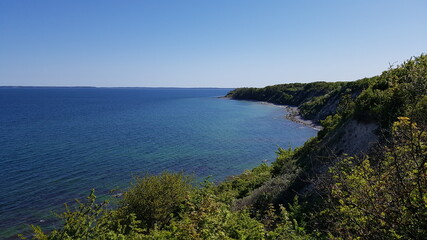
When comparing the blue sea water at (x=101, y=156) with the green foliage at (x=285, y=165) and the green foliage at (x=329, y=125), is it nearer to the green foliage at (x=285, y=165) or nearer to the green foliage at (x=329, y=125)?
the green foliage at (x=285, y=165)

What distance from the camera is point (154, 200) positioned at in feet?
59.8

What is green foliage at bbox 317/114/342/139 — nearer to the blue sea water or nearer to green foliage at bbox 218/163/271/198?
green foliage at bbox 218/163/271/198

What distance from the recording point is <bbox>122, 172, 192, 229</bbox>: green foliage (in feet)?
59.2

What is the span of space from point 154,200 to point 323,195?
1040 centimetres

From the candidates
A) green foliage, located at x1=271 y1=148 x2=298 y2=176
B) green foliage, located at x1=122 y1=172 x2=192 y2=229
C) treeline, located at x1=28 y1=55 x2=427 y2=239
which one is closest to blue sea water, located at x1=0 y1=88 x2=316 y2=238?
treeline, located at x1=28 y1=55 x2=427 y2=239

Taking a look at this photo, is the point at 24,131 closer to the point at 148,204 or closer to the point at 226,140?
the point at 226,140

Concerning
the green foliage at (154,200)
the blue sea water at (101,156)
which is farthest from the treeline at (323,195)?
the blue sea water at (101,156)

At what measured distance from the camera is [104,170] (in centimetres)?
3578

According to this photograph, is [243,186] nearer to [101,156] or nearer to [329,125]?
[329,125]

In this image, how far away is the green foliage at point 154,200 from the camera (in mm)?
18031

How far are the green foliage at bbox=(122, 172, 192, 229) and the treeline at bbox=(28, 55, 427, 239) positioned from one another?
64 millimetres

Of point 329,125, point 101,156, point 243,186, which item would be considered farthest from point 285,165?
point 101,156

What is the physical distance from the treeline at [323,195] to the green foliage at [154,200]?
0.06 meters

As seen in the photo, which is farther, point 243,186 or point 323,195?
point 243,186
